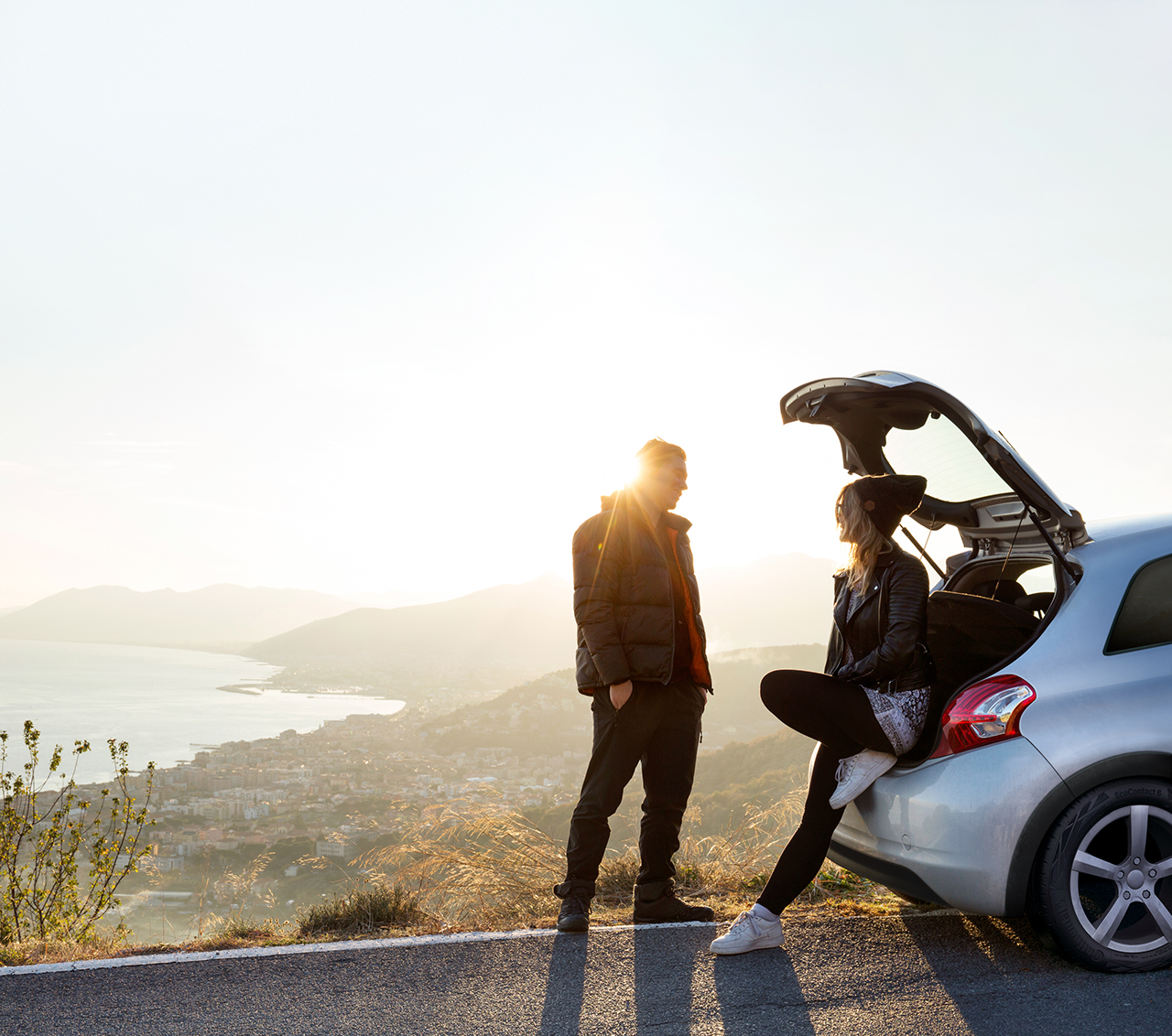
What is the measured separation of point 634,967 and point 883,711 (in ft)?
4.59

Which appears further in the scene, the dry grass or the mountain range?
the mountain range

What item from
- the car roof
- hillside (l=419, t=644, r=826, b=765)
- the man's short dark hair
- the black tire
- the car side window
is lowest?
hillside (l=419, t=644, r=826, b=765)

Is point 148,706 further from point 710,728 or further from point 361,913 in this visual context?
point 361,913

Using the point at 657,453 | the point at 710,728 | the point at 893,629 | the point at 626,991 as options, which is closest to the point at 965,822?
the point at 893,629

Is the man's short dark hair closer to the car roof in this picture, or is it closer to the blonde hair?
the blonde hair

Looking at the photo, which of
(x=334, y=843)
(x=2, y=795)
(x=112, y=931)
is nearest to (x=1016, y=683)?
(x=112, y=931)

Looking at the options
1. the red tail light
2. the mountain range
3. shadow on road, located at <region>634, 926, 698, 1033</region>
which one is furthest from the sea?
the mountain range

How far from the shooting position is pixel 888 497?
3.50 meters

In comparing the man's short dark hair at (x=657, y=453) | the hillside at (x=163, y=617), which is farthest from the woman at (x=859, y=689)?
the hillside at (x=163, y=617)

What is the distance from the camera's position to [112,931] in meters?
4.26

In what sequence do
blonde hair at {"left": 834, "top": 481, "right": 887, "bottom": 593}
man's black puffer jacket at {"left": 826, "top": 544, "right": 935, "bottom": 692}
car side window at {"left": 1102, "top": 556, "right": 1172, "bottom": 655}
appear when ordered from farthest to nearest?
1. blonde hair at {"left": 834, "top": 481, "right": 887, "bottom": 593}
2. man's black puffer jacket at {"left": 826, "top": 544, "right": 935, "bottom": 692}
3. car side window at {"left": 1102, "top": 556, "right": 1172, "bottom": 655}

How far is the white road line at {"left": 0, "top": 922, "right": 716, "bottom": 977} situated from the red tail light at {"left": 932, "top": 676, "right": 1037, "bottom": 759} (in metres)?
1.47

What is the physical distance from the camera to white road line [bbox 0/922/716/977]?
3180 millimetres

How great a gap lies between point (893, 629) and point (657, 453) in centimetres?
154
